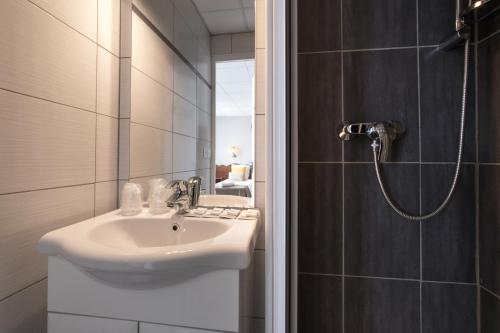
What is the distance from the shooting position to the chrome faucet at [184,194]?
3.03 ft

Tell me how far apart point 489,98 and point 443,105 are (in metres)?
0.13

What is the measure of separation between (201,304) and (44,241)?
1.46 ft

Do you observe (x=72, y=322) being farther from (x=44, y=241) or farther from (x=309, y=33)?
(x=309, y=33)

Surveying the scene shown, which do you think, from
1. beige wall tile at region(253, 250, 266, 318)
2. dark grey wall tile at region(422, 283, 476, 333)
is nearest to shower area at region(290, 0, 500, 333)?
dark grey wall tile at region(422, 283, 476, 333)

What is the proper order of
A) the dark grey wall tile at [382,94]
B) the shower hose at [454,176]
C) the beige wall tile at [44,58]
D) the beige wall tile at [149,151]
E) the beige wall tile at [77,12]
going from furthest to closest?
1. the beige wall tile at [149,151]
2. the dark grey wall tile at [382,94]
3. the shower hose at [454,176]
4. the beige wall tile at [77,12]
5. the beige wall tile at [44,58]

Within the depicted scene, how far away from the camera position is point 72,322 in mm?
615

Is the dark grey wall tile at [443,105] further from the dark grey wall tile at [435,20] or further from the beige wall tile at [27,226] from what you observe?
the beige wall tile at [27,226]

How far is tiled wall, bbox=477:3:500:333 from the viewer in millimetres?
835

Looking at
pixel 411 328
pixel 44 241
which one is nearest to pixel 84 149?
pixel 44 241

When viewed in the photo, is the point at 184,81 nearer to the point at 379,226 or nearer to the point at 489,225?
the point at 379,226

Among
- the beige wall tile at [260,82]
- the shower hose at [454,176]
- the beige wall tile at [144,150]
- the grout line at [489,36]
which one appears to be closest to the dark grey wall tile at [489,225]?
the shower hose at [454,176]

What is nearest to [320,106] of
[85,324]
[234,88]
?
[234,88]

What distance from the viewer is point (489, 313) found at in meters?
0.87

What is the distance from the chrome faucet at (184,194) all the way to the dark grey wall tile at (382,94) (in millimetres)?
640
